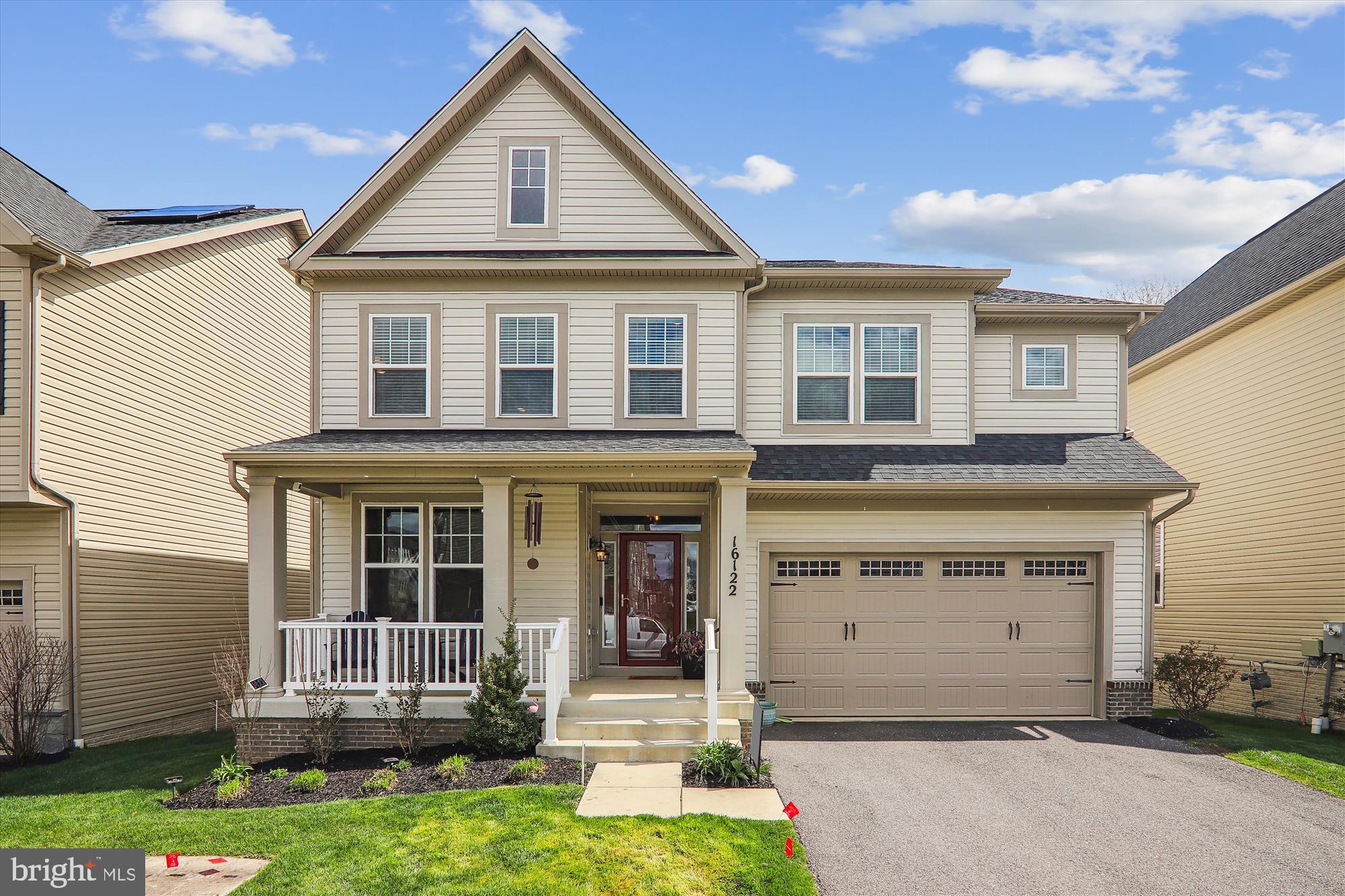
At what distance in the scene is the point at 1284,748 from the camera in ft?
35.5

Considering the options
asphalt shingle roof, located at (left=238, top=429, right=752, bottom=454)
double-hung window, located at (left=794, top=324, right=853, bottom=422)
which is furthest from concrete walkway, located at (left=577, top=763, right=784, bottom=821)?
double-hung window, located at (left=794, top=324, right=853, bottom=422)

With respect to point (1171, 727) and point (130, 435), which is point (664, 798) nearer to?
point (1171, 727)

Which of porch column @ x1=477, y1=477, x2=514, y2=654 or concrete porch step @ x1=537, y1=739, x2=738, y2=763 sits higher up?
Answer: porch column @ x1=477, y1=477, x2=514, y2=654

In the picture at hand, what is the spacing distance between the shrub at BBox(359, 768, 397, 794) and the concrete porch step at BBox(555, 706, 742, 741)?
1854 millimetres

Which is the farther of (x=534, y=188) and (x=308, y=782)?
(x=534, y=188)

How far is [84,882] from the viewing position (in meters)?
6.67

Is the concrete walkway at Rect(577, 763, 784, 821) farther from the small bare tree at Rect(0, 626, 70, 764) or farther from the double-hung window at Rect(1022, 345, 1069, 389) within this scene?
the double-hung window at Rect(1022, 345, 1069, 389)

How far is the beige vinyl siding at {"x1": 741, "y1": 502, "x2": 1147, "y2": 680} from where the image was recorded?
12.5 m

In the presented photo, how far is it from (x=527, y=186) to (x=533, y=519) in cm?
460

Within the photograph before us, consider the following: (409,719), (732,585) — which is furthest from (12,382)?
(732,585)

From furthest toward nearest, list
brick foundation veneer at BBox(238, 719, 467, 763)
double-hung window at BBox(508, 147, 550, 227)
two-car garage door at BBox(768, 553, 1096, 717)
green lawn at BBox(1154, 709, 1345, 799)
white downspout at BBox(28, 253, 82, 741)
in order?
two-car garage door at BBox(768, 553, 1096, 717), double-hung window at BBox(508, 147, 550, 227), white downspout at BBox(28, 253, 82, 741), brick foundation veneer at BBox(238, 719, 467, 763), green lawn at BBox(1154, 709, 1345, 799)

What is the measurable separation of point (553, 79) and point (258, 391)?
8915 millimetres

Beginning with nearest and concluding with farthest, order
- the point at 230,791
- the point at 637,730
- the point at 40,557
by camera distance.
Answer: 1. the point at 230,791
2. the point at 637,730
3. the point at 40,557

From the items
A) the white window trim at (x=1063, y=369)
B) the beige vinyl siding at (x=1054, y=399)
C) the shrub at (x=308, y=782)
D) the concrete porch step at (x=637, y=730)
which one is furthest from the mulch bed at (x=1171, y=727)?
the shrub at (x=308, y=782)
